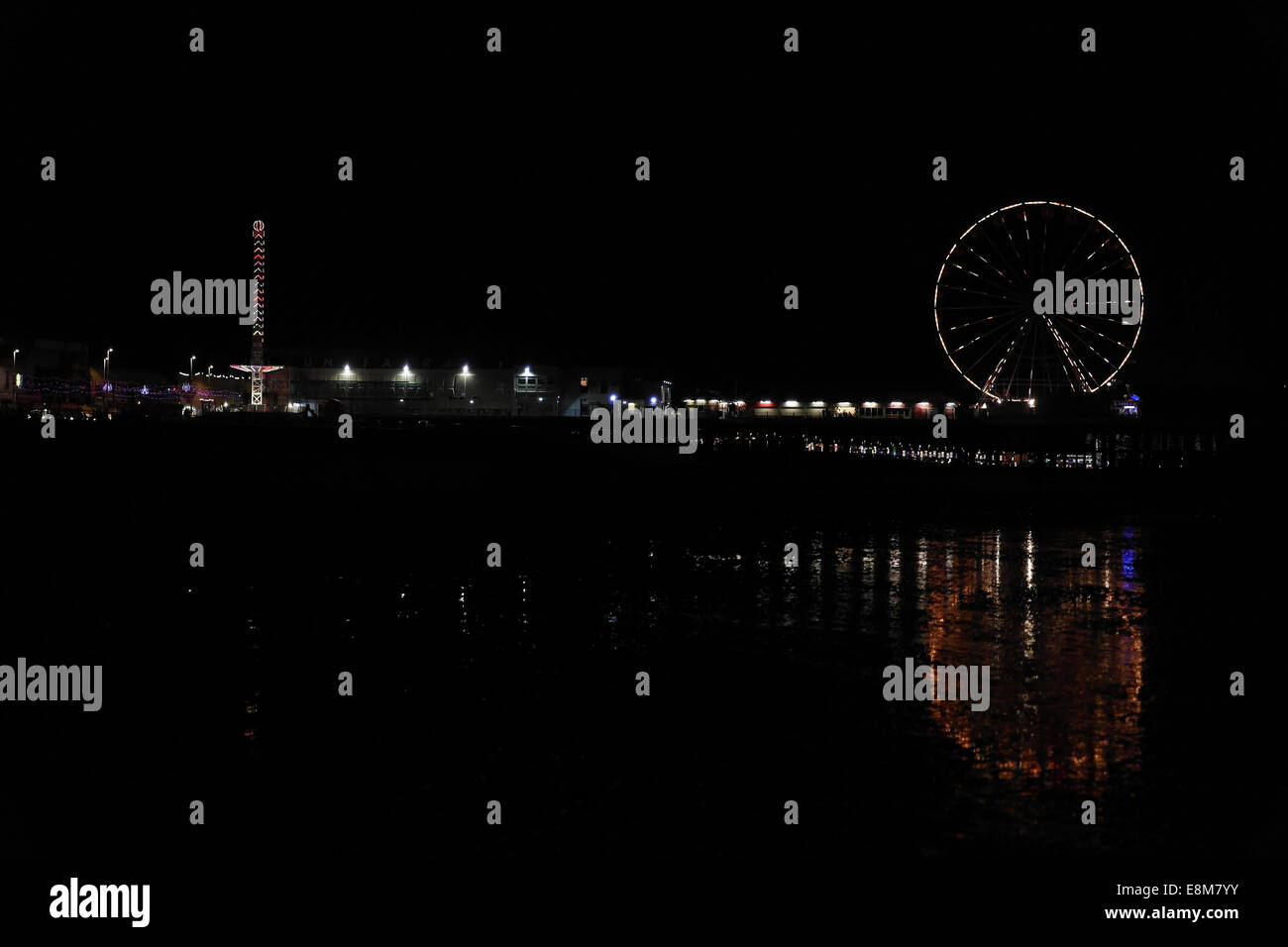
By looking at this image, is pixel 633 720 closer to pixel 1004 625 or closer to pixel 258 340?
pixel 1004 625

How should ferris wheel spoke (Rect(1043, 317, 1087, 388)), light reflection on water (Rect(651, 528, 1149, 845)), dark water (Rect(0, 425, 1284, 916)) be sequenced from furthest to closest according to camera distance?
ferris wheel spoke (Rect(1043, 317, 1087, 388)) < light reflection on water (Rect(651, 528, 1149, 845)) < dark water (Rect(0, 425, 1284, 916))

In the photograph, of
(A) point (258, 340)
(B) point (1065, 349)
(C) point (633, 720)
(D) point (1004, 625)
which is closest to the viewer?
(C) point (633, 720)

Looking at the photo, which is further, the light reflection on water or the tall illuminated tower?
the tall illuminated tower

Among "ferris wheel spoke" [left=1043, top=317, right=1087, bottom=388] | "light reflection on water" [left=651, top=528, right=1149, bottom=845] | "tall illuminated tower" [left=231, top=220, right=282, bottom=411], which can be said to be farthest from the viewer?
"tall illuminated tower" [left=231, top=220, right=282, bottom=411]

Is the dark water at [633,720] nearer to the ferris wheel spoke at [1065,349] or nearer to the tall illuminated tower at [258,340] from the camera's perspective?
the ferris wheel spoke at [1065,349]

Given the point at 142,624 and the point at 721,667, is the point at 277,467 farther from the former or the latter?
the point at 721,667

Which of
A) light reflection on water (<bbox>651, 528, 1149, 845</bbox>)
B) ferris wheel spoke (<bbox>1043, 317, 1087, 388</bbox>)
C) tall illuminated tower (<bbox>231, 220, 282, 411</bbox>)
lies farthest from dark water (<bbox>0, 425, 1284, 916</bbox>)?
tall illuminated tower (<bbox>231, 220, 282, 411</bbox>)

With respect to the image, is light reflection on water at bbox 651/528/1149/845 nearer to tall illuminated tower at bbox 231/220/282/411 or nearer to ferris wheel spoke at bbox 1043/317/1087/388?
ferris wheel spoke at bbox 1043/317/1087/388

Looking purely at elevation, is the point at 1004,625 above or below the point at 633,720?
above

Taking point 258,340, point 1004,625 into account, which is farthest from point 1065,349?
point 258,340

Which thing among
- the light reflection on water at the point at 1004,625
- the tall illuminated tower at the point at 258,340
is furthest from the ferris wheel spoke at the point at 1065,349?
the tall illuminated tower at the point at 258,340
